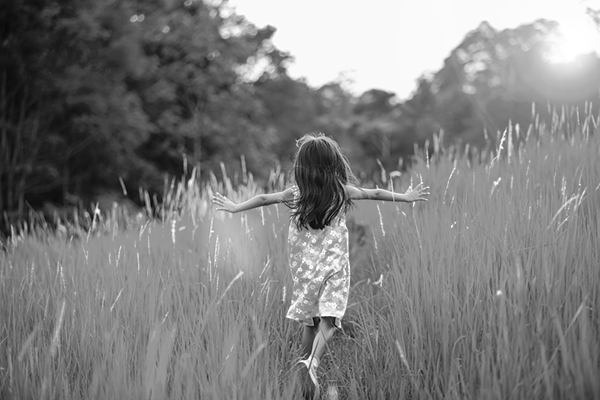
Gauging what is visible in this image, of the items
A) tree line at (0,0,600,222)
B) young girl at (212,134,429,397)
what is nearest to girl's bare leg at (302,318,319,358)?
young girl at (212,134,429,397)

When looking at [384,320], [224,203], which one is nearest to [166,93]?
[224,203]

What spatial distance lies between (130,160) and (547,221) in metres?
16.1

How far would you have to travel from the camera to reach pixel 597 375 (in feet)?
5.96

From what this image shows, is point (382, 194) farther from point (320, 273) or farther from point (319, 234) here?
point (320, 273)

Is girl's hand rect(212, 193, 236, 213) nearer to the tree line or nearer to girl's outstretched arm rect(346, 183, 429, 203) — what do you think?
girl's outstretched arm rect(346, 183, 429, 203)

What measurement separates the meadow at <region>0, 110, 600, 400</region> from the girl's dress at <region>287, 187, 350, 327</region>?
8.2 inches

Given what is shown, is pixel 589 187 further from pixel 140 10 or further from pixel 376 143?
pixel 376 143

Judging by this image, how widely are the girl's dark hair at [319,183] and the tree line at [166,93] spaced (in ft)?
16.6

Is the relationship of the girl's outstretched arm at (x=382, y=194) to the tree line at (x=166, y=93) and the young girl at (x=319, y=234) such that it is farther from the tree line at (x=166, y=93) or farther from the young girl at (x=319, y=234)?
the tree line at (x=166, y=93)

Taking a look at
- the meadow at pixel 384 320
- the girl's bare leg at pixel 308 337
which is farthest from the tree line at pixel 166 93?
the girl's bare leg at pixel 308 337

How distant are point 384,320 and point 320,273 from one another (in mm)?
509

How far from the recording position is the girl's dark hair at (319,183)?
9.98 feet

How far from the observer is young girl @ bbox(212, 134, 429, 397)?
2.99m

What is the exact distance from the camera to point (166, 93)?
1827 cm
